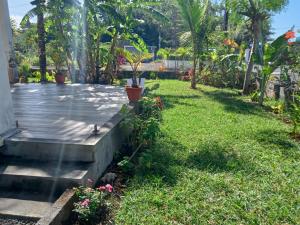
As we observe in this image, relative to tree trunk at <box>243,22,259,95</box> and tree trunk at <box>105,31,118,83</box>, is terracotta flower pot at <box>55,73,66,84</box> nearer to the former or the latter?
tree trunk at <box>105,31,118,83</box>

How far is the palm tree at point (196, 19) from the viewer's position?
12008 mm

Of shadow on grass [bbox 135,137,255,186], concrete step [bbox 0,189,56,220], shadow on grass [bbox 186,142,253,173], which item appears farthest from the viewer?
shadow on grass [bbox 186,142,253,173]

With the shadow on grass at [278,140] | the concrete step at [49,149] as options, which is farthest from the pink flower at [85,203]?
the shadow on grass at [278,140]

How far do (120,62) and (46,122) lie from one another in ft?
28.3

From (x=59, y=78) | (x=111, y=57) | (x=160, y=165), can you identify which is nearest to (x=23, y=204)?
(x=160, y=165)

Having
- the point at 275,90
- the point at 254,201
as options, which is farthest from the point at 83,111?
the point at 275,90

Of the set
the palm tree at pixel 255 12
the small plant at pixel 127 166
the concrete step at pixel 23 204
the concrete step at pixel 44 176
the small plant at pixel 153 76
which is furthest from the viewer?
the small plant at pixel 153 76

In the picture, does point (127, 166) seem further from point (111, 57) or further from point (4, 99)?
point (111, 57)

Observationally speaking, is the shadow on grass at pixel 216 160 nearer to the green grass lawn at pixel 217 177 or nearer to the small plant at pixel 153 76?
the green grass lawn at pixel 217 177

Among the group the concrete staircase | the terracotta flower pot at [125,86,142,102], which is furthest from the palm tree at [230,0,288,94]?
the concrete staircase

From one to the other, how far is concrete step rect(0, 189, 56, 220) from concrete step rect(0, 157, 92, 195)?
0.09 metres

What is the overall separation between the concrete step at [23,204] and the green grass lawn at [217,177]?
83cm

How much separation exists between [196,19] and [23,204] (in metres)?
Answer: 10.7

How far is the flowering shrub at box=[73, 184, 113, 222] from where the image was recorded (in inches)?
121
